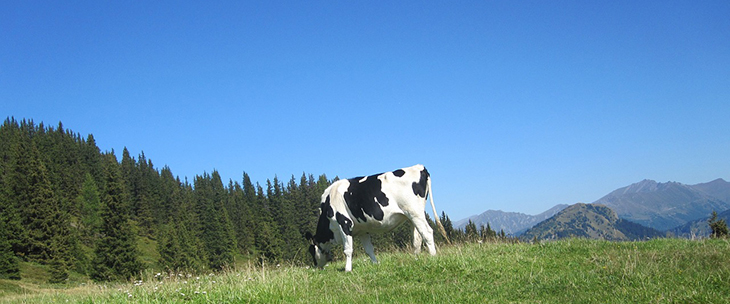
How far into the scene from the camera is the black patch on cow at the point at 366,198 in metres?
13.7

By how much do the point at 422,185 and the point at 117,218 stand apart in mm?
58749

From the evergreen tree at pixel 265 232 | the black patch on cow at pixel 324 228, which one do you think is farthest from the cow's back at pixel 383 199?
the evergreen tree at pixel 265 232

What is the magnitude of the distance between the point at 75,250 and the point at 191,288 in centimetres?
6860

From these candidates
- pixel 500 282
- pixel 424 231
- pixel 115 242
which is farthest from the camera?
pixel 115 242

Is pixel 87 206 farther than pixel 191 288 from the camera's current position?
Yes

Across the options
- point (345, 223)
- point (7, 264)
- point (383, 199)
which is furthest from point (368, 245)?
point (7, 264)

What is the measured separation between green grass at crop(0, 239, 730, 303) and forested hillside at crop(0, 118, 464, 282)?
420 centimetres

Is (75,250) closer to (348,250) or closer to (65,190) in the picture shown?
(65,190)

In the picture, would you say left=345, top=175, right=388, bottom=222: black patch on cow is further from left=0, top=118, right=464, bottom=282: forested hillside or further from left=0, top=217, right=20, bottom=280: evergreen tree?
left=0, top=217, right=20, bottom=280: evergreen tree

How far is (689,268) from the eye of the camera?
9.54m

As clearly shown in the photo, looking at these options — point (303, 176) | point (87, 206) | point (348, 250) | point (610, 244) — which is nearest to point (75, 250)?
point (87, 206)

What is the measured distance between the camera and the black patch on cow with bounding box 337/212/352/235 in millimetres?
14203

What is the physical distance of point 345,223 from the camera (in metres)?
14.2

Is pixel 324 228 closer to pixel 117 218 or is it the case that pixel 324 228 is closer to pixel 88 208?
pixel 117 218
